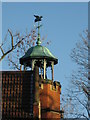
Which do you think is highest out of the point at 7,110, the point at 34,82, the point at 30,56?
the point at 30,56

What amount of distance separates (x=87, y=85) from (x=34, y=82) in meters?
3.99

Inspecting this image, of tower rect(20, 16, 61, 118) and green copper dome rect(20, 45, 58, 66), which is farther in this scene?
green copper dome rect(20, 45, 58, 66)

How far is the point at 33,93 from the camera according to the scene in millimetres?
21766

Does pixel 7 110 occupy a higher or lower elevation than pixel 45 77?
lower

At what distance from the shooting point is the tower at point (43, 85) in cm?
2173

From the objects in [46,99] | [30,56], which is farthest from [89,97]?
[30,56]

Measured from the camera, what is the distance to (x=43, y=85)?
22906 mm

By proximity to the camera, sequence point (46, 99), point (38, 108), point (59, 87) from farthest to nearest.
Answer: point (59, 87)
point (46, 99)
point (38, 108)

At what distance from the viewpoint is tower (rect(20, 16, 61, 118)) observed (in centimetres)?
2173

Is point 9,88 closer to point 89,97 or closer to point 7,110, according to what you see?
point 7,110

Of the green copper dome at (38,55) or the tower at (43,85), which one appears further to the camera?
the green copper dome at (38,55)

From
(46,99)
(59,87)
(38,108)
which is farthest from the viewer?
(59,87)

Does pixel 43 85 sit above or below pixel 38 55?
below

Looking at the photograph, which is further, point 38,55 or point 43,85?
point 38,55
